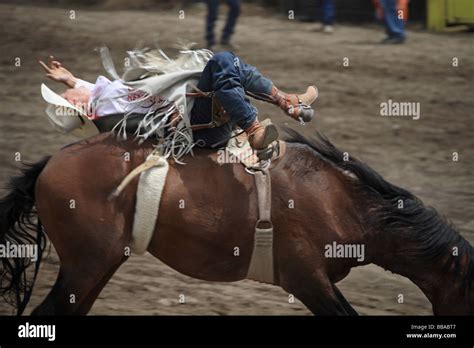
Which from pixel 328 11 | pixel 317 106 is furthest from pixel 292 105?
pixel 328 11

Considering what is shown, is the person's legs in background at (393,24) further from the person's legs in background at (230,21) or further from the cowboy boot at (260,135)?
the cowboy boot at (260,135)

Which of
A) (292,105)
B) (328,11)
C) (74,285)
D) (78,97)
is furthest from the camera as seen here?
(328,11)

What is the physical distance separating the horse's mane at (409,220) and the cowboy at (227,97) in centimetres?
42

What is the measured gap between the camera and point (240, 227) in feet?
16.9

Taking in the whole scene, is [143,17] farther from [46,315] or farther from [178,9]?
[46,315]

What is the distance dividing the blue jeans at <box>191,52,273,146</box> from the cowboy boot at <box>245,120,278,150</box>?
3cm

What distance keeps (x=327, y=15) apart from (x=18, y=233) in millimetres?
7933

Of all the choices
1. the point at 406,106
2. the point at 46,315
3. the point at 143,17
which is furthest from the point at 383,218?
the point at 143,17

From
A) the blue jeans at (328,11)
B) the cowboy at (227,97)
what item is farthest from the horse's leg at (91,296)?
the blue jeans at (328,11)

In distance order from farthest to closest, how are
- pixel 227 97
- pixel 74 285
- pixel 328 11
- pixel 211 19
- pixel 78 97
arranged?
1. pixel 328 11
2. pixel 211 19
3. pixel 78 97
4. pixel 74 285
5. pixel 227 97

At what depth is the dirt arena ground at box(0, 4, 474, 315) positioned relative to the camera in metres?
6.75

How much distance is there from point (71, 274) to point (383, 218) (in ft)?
5.41

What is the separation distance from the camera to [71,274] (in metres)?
5.15

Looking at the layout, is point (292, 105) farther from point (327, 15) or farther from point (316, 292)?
point (327, 15)
